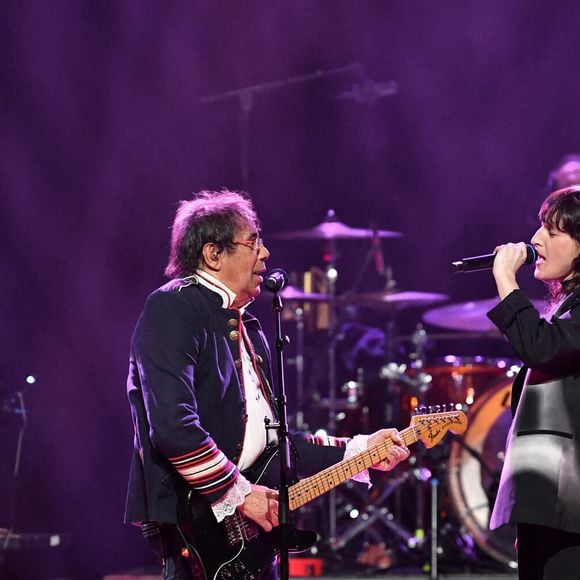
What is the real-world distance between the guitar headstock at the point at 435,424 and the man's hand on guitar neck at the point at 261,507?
0.62 meters

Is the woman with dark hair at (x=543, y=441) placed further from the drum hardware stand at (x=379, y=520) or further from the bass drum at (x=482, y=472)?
the drum hardware stand at (x=379, y=520)

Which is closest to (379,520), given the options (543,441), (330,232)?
(330,232)

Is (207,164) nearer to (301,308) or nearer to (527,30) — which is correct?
(301,308)

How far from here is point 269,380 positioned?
3664 millimetres

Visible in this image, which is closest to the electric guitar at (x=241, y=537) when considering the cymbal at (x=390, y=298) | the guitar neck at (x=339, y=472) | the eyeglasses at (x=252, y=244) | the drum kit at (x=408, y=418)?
the guitar neck at (x=339, y=472)

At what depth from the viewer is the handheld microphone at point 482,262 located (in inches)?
122

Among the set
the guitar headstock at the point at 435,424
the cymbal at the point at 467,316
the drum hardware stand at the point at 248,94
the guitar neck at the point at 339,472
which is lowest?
the guitar neck at the point at 339,472

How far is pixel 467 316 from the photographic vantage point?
6.79 meters

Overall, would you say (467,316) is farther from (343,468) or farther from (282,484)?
(282,484)

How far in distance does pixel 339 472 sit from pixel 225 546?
1.69ft

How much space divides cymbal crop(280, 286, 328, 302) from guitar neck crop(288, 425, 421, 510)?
3.67 m

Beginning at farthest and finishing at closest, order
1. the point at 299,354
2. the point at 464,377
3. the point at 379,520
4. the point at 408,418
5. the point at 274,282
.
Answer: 1. the point at 299,354
2. the point at 379,520
3. the point at 408,418
4. the point at 464,377
5. the point at 274,282

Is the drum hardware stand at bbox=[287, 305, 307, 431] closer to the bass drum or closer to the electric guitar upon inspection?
the bass drum

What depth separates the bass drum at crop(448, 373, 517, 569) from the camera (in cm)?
667
